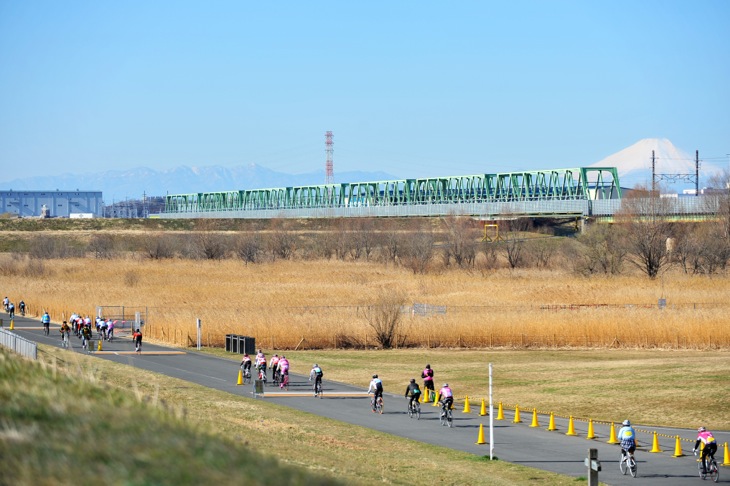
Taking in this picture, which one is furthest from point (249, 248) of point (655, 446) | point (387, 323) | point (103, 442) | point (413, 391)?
point (103, 442)

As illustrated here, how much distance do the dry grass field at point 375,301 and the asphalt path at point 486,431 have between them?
14.0m

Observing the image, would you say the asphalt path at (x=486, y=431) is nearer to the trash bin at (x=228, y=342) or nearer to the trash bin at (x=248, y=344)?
the trash bin at (x=248, y=344)

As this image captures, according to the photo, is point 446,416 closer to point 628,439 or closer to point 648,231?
point 628,439

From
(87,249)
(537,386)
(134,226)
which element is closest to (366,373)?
(537,386)

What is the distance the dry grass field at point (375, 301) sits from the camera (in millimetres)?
61594

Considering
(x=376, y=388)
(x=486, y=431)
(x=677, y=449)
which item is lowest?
(x=486, y=431)

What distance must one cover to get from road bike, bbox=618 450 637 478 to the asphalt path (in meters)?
0.20

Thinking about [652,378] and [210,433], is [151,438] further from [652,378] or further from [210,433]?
[652,378]

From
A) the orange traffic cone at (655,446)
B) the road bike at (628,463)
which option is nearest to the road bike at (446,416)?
the orange traffic cone at (655,446)

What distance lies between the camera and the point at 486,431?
116 feet

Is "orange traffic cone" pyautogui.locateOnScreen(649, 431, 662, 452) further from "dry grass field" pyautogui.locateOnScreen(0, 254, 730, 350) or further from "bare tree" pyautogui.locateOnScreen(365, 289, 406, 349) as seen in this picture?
"bare tree" pyautogui.locateOnScreen(365, 289, 406, 349)

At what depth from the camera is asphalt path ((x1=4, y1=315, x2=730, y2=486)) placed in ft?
95.1

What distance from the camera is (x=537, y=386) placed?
4603 cm

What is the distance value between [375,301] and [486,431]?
126 ft
